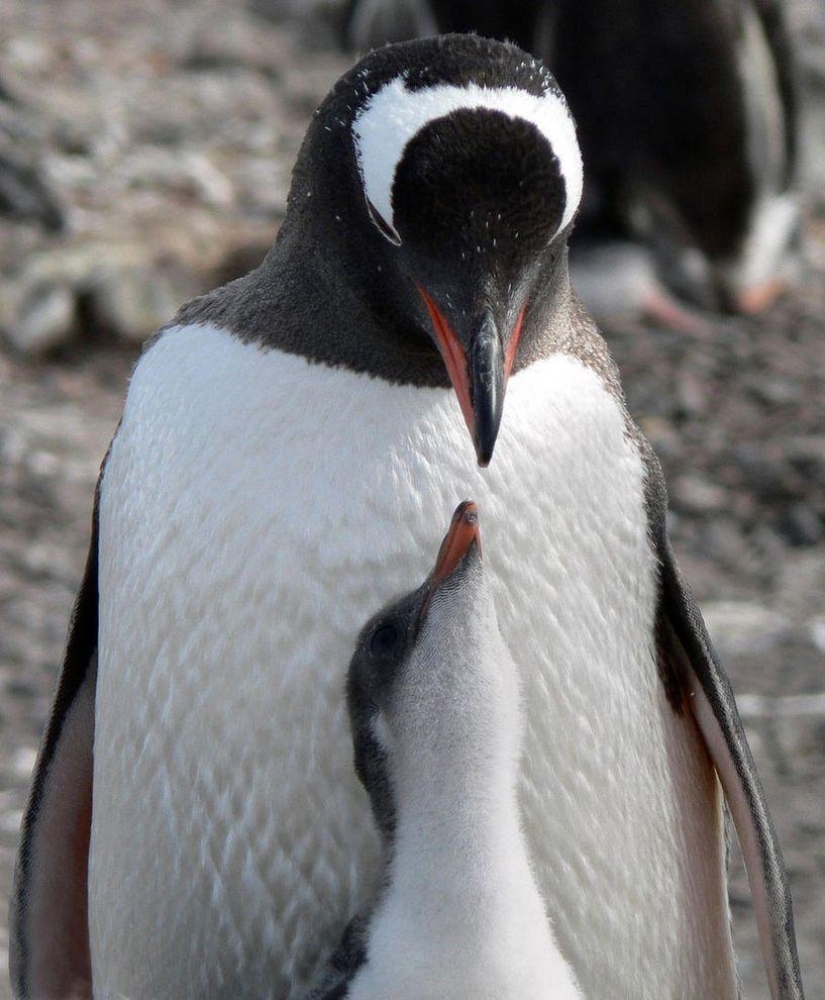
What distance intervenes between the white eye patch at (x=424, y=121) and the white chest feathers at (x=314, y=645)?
9.0 inches

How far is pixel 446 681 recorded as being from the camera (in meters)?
1.70

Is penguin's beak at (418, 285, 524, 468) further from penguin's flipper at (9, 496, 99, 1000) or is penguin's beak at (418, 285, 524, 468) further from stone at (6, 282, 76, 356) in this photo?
stone at (6, 282, 76, 356)

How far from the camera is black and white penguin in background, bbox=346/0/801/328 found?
5.25 meters

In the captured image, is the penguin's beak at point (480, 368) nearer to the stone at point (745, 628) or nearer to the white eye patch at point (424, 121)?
the white eye patch at point (424, 121)

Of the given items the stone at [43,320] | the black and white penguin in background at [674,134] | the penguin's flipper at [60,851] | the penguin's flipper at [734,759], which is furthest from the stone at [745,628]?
the black and white penguin in background at [674,134]

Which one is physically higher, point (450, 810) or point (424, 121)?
point (424, 121)

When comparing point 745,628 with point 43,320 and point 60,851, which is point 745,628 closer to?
point 60,851

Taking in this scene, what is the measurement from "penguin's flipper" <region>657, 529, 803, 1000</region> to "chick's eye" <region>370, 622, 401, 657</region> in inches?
17.1

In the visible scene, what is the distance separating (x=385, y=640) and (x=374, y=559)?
0.10 metres

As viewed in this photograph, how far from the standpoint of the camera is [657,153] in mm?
5391

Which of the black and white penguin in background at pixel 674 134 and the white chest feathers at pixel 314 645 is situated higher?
the black and white penguin in background at pixel 674 134

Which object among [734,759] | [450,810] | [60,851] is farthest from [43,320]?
[450,810]

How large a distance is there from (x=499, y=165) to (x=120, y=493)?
0.61 metres

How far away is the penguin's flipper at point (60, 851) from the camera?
2264mm
